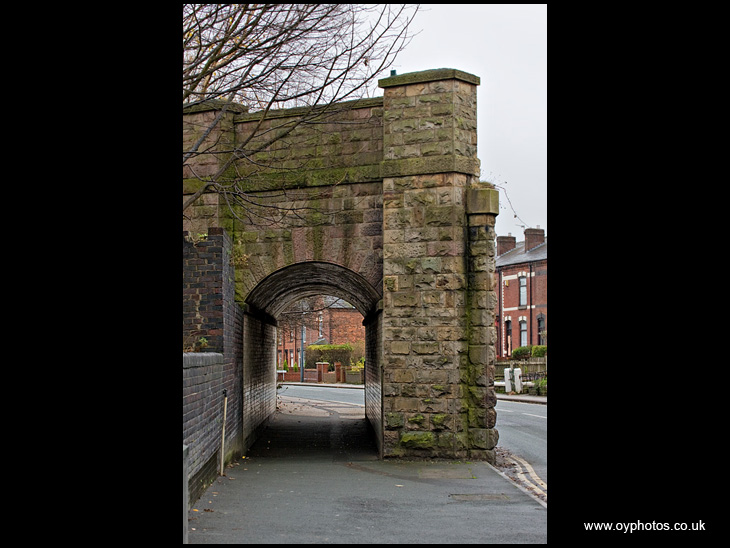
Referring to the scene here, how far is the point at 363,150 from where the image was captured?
12.9 metres

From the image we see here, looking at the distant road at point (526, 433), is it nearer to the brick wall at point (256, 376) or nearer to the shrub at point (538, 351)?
the brick wall at point (256, 376)

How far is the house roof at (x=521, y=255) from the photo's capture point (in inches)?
2152

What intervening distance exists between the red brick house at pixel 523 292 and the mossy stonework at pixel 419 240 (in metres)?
41.8

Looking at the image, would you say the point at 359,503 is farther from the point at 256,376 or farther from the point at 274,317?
the point at 274,317

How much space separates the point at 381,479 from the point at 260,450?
459cm

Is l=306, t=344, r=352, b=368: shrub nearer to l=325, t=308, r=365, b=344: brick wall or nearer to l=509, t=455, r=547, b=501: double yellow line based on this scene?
l=325, t=308, r=365, b=344: brick wall

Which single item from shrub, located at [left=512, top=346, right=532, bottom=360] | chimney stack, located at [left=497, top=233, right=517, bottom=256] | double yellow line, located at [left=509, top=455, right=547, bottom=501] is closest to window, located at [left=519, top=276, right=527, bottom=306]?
chimney stack, located at [left=497, top=233, right=517, bottom=256]

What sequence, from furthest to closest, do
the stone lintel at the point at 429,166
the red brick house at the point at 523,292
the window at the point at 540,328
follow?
the red brick house at the point at 523,292
the window at the point at 540,328
the stone lintel at the point at 429,166

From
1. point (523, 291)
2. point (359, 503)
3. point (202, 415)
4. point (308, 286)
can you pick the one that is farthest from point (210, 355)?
point (523, 291)

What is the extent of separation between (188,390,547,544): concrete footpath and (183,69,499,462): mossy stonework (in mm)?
739

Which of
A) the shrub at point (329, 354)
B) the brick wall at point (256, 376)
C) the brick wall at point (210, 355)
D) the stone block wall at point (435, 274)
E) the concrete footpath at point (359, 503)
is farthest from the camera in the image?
the shrub at point (329, 354)

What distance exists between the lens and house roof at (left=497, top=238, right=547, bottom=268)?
54656 mm

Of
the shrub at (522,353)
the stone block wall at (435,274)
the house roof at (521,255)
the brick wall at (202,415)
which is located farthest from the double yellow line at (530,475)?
the house roof at (521,255)

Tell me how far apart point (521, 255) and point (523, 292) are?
2779mm
